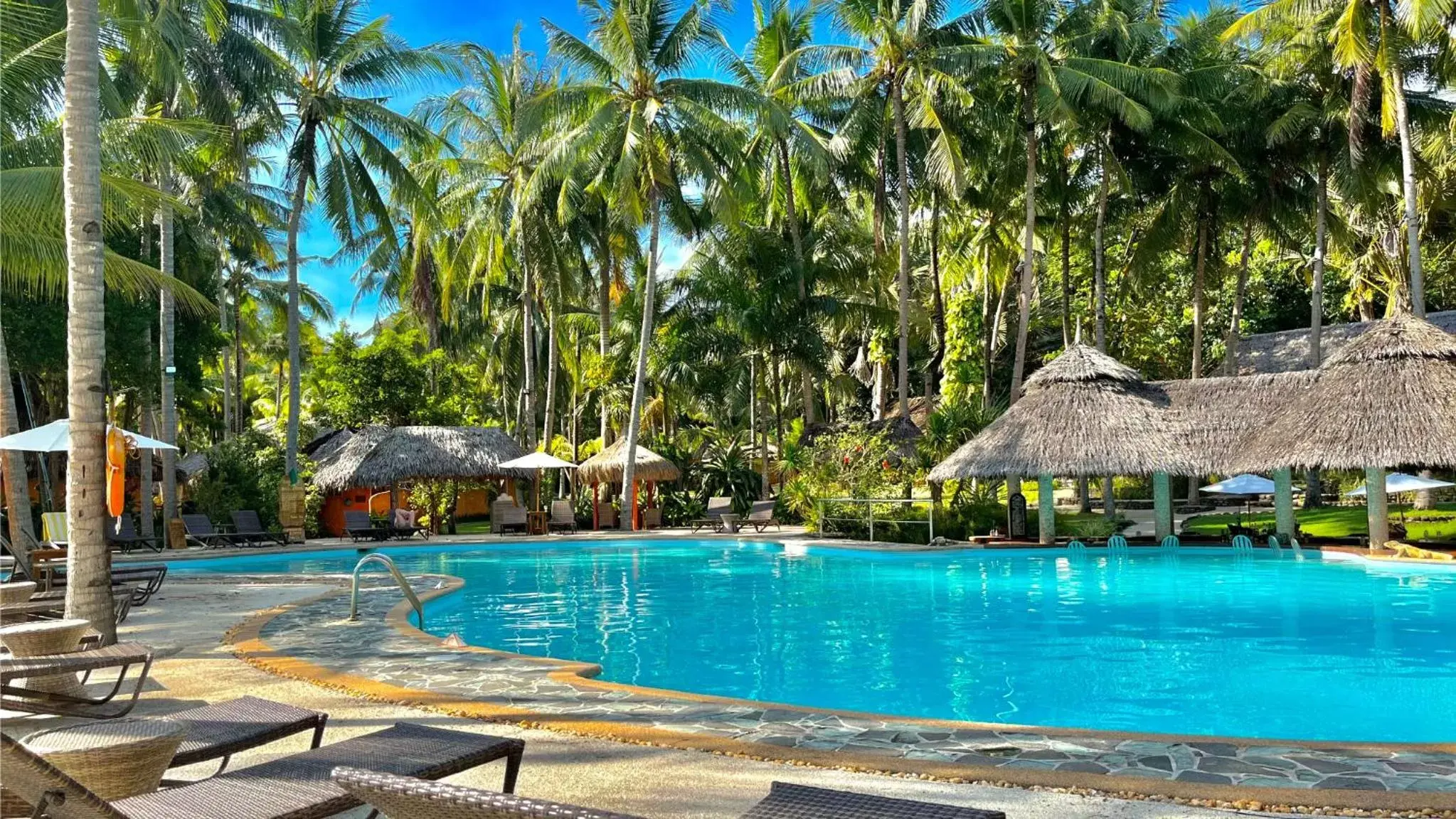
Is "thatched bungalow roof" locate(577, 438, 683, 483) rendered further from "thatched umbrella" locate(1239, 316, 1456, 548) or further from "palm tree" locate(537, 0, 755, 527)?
"thatched umbrella" locate(1239, 316, 1456, 548)

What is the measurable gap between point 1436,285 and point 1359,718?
27.6 meters

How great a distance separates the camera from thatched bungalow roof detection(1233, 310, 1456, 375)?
2755 centimetres

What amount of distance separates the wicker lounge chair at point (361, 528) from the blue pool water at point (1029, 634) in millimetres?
4979

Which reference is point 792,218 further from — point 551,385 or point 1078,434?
point 1078,434

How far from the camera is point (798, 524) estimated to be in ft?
81.4

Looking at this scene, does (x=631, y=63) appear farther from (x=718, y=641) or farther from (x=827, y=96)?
(x=718, y=641)

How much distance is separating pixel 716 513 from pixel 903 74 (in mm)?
10732

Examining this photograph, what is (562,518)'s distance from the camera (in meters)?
24.8

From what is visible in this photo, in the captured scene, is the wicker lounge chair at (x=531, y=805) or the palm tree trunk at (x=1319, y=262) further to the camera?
the palm tree trunk at (x=1319, y=262)

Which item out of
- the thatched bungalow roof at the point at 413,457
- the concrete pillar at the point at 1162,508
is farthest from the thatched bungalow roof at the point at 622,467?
the concrete pillar at the point at 1162,508

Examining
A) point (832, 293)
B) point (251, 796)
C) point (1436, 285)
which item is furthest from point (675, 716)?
point (1436, 285)

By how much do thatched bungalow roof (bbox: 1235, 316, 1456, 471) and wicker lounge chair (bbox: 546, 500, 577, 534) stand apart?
13.8 metres

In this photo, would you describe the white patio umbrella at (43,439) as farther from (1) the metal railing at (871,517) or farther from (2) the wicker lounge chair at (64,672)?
(1) the metal railing at (871,517)

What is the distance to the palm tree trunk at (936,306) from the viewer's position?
27453 mm
